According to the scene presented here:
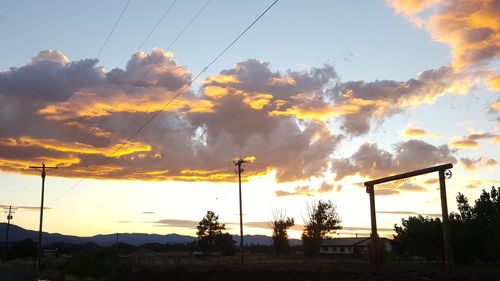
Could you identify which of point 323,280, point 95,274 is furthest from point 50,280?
point 323,280

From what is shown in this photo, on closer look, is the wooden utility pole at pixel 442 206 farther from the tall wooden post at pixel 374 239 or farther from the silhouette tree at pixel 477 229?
the silhouette tree at pixel 477 229

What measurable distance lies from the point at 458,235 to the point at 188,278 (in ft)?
91.8

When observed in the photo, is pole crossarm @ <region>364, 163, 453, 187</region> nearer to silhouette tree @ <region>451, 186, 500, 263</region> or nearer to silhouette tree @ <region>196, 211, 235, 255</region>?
silhouette tree @ <region>451, 186, 500, 263</region>

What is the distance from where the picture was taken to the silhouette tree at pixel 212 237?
13312 centimetres

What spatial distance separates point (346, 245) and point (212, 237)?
44435 millimetres

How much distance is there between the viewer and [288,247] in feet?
347

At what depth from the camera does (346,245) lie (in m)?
105

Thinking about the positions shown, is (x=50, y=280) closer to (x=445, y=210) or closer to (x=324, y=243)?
(x=445, y=210)

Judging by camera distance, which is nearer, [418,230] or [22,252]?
A: [418,230]

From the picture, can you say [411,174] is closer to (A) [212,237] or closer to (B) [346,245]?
(B) [346,245]

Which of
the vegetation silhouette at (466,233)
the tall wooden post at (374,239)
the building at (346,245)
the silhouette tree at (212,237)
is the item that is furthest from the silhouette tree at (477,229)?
the silhouette tree at (212,237)

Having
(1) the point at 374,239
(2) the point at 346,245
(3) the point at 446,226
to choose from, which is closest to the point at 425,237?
(1) the point at 374,239

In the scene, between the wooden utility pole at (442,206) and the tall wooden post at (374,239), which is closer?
the wooden utility pole at (442,206)

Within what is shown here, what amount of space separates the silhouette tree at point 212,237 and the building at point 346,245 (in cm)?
3130
